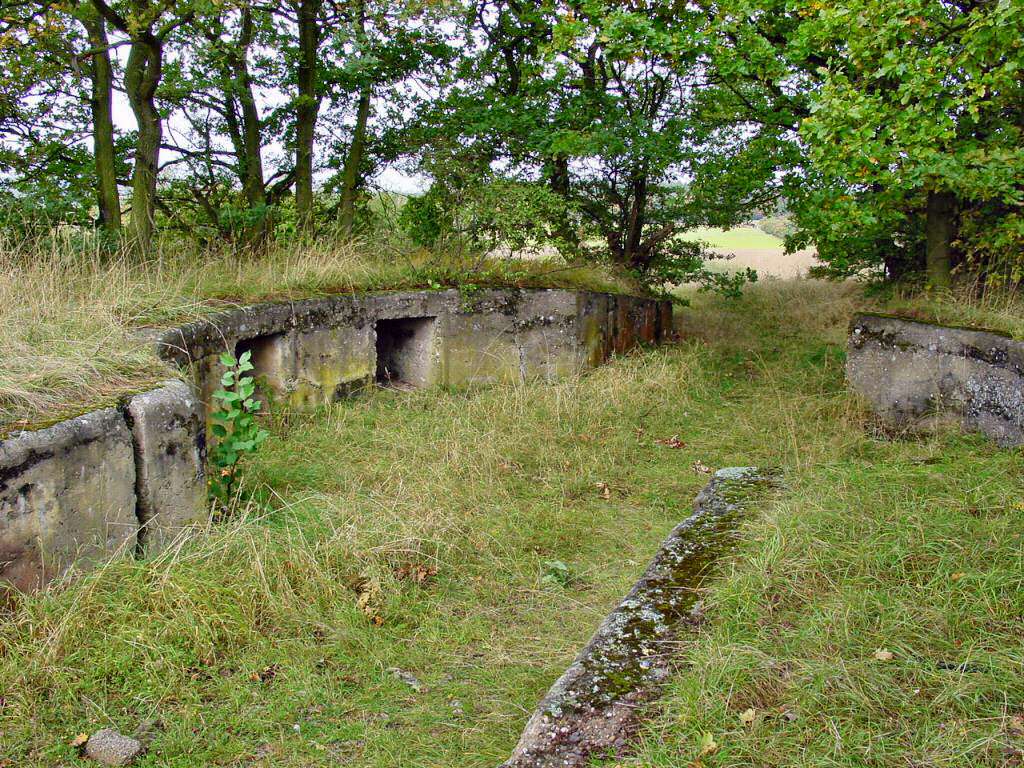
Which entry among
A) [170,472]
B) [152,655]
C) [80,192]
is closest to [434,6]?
[80,192]

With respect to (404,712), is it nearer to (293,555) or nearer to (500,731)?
(500,731)

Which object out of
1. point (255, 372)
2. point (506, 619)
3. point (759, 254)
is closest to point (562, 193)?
point (255, 372)

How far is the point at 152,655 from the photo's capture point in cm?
338

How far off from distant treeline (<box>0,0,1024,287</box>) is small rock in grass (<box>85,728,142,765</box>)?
566 cm

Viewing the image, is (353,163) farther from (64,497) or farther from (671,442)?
(64,497)

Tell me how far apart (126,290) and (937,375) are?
6.68 meters

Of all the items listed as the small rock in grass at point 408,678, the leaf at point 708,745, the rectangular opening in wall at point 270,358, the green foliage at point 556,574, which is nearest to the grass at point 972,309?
the green foliage at point 556,574

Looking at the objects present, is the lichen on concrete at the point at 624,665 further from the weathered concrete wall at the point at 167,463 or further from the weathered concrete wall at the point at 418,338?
the weathered concrete wall at the point at 418,338

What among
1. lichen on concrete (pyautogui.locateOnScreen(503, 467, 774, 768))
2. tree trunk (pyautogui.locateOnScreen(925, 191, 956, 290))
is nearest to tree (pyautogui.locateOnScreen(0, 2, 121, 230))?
lichen on concrete (pyautogui.locateOnScreen(503, 467, 774, 768))

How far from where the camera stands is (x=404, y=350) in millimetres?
8695

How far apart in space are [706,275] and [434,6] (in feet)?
16.6

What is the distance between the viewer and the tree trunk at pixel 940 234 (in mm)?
8250

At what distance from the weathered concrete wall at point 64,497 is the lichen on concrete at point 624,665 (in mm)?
2384

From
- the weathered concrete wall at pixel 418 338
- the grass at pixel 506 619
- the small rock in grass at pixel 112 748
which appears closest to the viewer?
the grass at pixel 506 619
